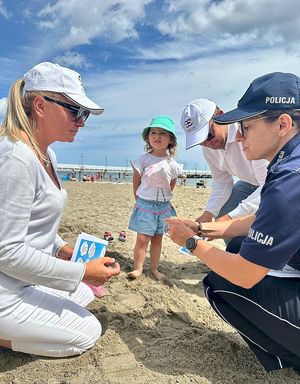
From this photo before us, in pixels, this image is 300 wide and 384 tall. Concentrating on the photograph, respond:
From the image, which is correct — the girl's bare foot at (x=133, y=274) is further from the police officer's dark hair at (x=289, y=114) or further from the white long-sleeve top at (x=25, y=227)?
the police officer's dark hair at (x=289, y=114)

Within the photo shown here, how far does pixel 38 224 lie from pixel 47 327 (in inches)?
24.5

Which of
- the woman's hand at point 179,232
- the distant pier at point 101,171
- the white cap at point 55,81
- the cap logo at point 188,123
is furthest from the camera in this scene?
the distant pier at point 101,171

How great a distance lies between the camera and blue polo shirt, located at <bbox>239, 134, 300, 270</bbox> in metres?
1.79

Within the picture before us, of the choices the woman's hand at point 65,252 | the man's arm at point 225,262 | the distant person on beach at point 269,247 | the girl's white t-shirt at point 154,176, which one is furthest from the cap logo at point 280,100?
the girl's white t-shirt at point 154,176

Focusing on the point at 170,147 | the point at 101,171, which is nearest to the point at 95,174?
the point at 101,171

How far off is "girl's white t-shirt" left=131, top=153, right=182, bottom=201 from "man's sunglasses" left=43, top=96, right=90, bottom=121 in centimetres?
202

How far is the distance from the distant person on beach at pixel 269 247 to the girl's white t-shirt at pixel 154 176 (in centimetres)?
212

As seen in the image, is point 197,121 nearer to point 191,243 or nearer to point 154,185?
point 154,185

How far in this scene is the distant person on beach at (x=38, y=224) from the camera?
2180mm

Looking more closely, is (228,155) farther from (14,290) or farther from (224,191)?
(14,290)

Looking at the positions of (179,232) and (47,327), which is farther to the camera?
(179,232)

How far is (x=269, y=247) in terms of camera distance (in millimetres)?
1825

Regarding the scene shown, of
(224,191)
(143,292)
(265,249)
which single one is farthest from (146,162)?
(265,249)

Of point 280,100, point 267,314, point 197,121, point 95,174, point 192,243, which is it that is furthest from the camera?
point 95,174
